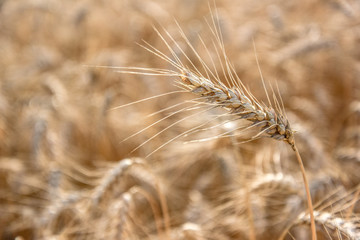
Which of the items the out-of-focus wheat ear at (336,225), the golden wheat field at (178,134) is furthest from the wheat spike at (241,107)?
the out-of-focus wheat ear at (336,225)

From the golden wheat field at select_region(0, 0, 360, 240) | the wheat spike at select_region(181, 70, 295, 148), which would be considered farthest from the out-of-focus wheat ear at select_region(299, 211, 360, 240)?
the wheat spike at select_region(181, 70, 295, 148)

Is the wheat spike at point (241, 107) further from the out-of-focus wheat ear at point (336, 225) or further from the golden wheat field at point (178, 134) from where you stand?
the out-of-focus wheat ear at point (336, 225)

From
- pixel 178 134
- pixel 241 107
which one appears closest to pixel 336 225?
pixel 241 107

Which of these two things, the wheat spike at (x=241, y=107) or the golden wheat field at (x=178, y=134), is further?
the golden wheat field at (x=178, y=134)

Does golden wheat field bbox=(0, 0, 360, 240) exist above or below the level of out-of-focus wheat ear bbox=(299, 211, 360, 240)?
above

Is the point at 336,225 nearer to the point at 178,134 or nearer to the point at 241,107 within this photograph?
the point at 241,107

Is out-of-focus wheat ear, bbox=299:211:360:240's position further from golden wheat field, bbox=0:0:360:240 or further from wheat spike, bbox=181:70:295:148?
wheat spike, bbox=181:70:295:148

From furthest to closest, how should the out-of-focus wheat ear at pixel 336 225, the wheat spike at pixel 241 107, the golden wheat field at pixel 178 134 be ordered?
the golden wheat field at pixel 178 134 < the out-of-focus wheat ear at pixel 336 225 < the wheat spike at pixel 241 107

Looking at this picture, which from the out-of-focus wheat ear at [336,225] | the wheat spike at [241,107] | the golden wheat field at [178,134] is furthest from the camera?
the golden wheat field at [178,134]

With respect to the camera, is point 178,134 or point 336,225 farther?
point 178,134
